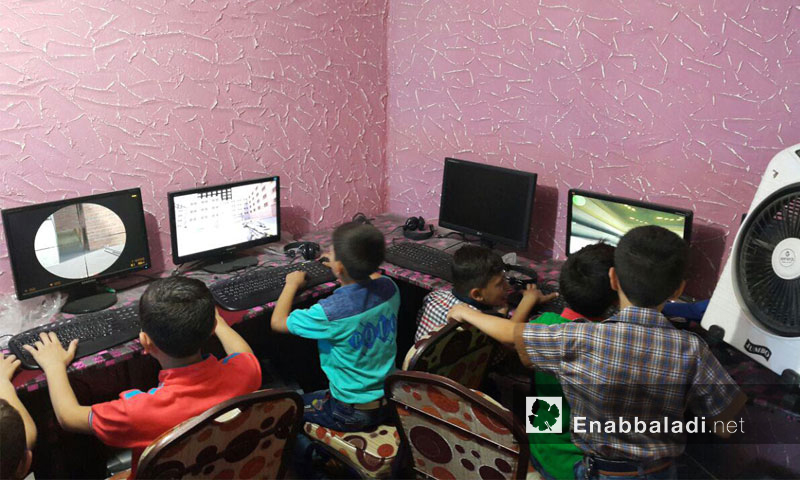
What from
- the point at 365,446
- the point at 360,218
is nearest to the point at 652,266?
the point at 365,446

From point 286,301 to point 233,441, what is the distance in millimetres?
795

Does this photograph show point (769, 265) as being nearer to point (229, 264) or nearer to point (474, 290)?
point (474, 290)

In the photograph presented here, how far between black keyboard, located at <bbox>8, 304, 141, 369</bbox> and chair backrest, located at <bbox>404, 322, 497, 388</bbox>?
0.94 m

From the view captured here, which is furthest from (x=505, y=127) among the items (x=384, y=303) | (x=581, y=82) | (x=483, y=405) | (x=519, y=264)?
(x=483, y=405)

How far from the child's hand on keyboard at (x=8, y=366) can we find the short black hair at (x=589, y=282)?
1.58 metres

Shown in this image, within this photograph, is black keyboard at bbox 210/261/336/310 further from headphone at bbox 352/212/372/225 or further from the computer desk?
headphone at bbox 352/212/372/225

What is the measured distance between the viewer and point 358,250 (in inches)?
71.2

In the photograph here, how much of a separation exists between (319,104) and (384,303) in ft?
4.32

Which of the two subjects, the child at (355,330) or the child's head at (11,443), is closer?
the child's head at (11,443)

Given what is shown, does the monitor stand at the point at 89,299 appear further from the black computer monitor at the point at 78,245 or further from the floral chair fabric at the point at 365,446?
the floral chair fabric at the point at 365,446

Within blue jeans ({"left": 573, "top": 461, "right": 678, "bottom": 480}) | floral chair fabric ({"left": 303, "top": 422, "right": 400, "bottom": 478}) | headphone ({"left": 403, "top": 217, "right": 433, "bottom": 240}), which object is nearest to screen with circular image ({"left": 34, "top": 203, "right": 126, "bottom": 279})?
floral chair fabric ({"left": 303, "top": 422, "right": 400, "bottom": 478})

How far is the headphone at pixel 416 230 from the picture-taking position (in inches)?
110

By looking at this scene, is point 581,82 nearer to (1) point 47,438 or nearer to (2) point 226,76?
(2) point 226,76

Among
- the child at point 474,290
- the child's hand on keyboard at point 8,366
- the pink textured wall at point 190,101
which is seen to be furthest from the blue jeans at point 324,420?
the pink textured wall at point 190,101
